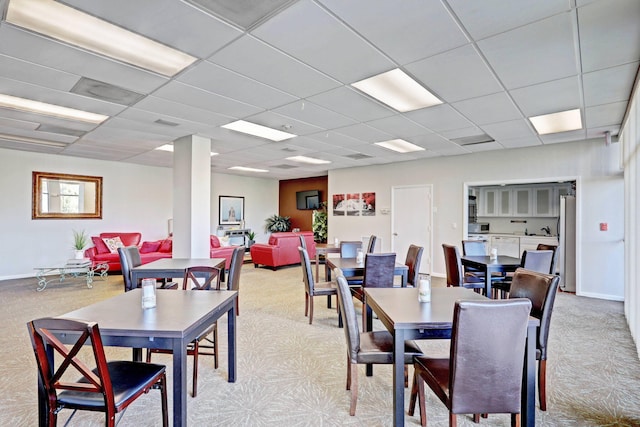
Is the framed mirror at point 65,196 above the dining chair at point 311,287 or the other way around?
above

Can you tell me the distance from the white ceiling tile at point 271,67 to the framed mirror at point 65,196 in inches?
262

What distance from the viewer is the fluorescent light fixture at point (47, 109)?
13.4ft

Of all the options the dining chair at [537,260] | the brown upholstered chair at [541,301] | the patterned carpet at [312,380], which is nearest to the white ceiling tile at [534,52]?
the brown upholstered chair at [541,301]

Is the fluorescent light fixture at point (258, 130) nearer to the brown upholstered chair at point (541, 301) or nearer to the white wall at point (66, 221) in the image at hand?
the brown upholstered chair at point (541, 301)

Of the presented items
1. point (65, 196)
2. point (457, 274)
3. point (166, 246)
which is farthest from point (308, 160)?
point (65, 196)

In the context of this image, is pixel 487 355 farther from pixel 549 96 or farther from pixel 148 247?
pixel 148 247

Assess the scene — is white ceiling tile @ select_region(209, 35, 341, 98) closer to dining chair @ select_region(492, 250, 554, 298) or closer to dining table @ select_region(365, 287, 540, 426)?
dining table @ select_region(365, 287, 540, 426)

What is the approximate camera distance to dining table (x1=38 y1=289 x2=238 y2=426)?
1718 millimetres

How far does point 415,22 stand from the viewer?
92.0 inches

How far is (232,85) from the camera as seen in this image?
345 cm

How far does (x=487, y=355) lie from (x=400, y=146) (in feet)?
17.5

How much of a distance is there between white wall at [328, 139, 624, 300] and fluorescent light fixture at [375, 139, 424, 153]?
110cm

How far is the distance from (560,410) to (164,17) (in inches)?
154

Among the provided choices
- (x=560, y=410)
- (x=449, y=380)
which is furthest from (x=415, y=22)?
(x=560, y=410)
